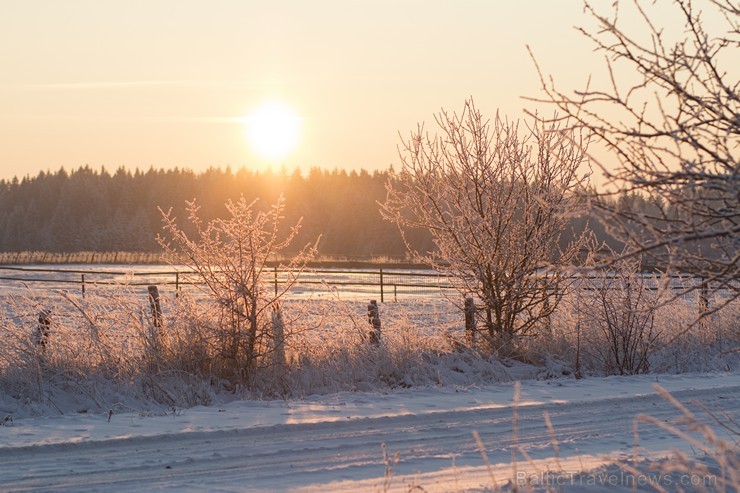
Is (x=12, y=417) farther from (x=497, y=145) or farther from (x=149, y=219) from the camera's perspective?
(x=149, y=219)

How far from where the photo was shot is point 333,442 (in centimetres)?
854

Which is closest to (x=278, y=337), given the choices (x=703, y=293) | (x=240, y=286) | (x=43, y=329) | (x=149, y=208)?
(x=240, y=286)

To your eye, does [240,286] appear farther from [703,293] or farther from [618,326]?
[618,326]

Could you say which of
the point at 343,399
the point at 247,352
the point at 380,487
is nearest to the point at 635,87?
the point at 380,487

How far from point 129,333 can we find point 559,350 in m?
7.08

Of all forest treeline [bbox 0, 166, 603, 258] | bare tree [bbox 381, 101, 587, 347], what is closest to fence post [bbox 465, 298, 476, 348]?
bare tree [bbox 381, 101, 587, 347]

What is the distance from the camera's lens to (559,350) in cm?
1462

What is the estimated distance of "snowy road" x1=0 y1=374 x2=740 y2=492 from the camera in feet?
23.3

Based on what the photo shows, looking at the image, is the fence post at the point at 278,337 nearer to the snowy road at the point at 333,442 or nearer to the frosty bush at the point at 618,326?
the snowy road at the point at 333,442

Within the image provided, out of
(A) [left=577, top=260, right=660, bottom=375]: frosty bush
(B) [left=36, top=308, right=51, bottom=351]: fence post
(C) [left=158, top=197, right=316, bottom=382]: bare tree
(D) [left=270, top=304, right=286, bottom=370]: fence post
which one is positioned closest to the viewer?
(B) [left=36, top=308, right=51, bottom=351]: fence post

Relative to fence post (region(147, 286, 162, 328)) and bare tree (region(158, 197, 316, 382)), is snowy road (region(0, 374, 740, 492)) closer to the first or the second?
bare tree (region(158, 197, 316, 382))

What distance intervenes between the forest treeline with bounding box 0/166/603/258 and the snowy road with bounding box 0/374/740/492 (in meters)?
85.4

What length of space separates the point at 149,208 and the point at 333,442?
4664 inches

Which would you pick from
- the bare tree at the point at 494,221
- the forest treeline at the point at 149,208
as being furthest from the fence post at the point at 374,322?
the forest treeline at the point at 149,208
